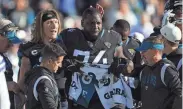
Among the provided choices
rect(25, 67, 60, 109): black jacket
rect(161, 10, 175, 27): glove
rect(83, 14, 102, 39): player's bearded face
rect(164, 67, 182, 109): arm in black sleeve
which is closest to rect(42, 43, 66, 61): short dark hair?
rect(25, 67, 60, 109): black jacket

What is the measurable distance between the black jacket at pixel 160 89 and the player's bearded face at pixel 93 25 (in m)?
0.67

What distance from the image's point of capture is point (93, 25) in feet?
22.6

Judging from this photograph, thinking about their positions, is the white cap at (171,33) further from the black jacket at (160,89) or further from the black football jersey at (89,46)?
the black football jersey at (89,46)

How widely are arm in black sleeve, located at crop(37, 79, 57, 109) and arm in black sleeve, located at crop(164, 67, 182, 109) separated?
1.06 meters

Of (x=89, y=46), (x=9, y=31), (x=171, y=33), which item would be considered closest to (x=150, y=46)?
(x=171, y=33)

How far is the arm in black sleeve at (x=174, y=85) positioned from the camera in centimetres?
626

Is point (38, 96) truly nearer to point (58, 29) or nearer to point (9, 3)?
point (58, 29)

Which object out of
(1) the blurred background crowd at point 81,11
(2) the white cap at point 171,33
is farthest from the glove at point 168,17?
(1) the blurred background crowd at point 81,11

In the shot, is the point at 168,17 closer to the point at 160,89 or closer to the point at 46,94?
the point at 160,89

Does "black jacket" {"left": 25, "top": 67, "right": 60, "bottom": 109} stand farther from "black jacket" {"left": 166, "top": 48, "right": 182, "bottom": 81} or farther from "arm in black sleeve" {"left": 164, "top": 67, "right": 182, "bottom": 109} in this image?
"black jacket" {"left": 166, "top": 48, "right": 182, "bottom": 81}

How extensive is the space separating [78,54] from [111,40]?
362 millimetres

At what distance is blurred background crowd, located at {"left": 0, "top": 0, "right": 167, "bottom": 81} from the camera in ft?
45.8

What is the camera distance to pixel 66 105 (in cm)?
698

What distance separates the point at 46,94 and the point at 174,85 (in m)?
1.18
